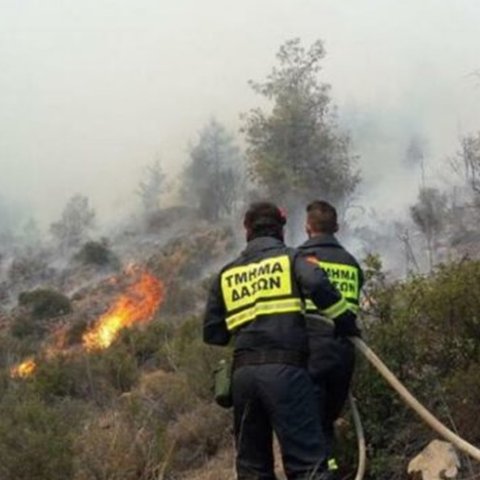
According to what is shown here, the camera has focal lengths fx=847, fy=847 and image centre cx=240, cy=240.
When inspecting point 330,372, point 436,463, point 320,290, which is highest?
point 320,290

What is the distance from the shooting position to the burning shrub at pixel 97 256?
146ft

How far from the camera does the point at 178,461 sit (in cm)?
706

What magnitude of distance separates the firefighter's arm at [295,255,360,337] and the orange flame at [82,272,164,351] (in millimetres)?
15499

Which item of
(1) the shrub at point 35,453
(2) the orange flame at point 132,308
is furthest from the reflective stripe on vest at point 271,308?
(2) the orange flame at point 132,308

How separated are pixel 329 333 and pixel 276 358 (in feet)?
2.25

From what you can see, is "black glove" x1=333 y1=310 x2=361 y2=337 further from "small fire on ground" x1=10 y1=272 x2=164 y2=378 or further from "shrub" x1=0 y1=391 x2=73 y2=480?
"small fire on ground" x1=10 y1=272 x2=164 y2=378

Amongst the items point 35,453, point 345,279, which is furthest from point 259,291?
point 35,453

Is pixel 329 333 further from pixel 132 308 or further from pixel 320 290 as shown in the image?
pixel 132 308

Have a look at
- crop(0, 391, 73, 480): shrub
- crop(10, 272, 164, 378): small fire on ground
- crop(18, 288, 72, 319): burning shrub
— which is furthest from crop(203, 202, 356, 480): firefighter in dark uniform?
crop(18, 288, 72, 319): burning shrub

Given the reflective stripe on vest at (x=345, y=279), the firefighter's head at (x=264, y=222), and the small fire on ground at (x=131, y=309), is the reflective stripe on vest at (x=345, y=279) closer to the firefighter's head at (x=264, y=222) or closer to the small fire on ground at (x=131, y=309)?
the firefighter's head at (x=264, y=222)

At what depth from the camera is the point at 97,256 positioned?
147ft

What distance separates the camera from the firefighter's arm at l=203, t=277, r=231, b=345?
16.8ft

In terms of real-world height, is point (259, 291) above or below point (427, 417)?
above

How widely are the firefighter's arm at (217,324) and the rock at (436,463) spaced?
1.44 m
